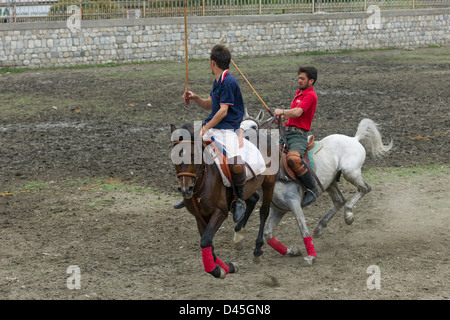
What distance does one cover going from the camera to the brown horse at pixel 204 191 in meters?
5.97

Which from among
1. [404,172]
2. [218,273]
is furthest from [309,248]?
[404,172]

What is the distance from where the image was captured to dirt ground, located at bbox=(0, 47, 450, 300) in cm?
666

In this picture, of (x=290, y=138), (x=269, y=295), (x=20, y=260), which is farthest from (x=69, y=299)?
(x=290, y=138)

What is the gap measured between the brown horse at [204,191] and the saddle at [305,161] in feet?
1.69

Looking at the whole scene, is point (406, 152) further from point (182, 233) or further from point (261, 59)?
point (261, 59)

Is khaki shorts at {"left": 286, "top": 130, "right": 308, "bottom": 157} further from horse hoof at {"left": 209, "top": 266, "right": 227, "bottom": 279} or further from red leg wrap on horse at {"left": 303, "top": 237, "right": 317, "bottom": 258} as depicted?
horse hoof at {"left": 209, "top": 266, "right": 227, "bottom": 279}

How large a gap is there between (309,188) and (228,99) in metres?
1.66

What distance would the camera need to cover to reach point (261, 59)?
26.2 meters

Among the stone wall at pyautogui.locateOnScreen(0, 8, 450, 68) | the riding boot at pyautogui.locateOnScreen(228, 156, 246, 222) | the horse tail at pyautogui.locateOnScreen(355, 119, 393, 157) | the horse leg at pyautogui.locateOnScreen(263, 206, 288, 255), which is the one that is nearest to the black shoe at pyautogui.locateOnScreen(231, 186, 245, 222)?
the riding boot at pyautogui.locateOnScreen(228, 156, 246, 222)

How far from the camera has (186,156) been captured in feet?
19.6

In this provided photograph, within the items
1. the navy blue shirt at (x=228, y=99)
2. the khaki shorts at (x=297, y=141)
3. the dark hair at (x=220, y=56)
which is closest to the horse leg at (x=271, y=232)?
the khaki shorts at (x=297, y=141)

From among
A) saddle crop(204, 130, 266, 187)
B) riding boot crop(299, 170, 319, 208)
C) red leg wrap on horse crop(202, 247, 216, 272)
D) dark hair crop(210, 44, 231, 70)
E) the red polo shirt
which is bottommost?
red leg wrap on horse crop(202, 247, 216, 272)

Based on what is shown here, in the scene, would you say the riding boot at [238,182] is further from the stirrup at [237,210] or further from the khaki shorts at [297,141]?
the khaki shorts at [297,141]

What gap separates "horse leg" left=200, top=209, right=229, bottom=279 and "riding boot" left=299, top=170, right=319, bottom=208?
1.37m
